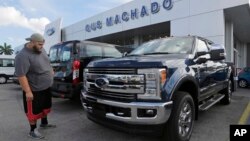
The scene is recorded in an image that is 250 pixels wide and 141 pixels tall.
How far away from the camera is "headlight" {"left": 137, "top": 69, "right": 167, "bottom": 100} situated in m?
3.27

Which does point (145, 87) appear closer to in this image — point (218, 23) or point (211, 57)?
point (211, 57)

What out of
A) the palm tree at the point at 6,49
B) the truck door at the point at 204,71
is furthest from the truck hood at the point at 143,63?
the palm tree at the point at 6,49

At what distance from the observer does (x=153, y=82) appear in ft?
10.8

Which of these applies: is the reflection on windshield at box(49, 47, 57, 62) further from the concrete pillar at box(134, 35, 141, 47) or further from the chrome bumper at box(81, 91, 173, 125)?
the concrete pillar at box(134, 35, 141, 47)

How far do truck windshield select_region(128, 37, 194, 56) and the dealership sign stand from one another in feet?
34.5

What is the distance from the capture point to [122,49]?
8.39m

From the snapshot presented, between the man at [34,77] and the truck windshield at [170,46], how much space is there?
6.86ft

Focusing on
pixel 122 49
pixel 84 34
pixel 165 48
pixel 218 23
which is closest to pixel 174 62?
pixel 165 48

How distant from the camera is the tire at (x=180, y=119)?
3428 millimetres

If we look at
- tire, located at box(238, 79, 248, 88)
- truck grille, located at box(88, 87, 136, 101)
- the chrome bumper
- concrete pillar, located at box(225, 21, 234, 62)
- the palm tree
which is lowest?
tire, located at box(238, 79, 248, 88)

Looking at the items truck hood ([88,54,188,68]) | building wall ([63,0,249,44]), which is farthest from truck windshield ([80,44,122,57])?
building wall ([63,0,249,44])

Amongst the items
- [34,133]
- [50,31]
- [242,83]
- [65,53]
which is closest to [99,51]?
[65,53]

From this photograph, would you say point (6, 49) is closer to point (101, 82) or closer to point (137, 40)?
point (137, 40)

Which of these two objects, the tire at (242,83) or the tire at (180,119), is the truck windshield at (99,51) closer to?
the tire at (180,119)
